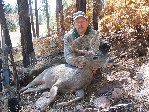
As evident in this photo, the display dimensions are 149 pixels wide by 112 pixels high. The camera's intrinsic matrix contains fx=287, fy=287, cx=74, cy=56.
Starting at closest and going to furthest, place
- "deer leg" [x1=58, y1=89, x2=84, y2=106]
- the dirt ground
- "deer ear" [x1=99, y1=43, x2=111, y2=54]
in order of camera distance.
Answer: the dirt ground < "deer leg" [x1=58, y1=89, x2=84, y2=106] < "deer ear" [x1=99, y1=43, x2=111, y2=54]

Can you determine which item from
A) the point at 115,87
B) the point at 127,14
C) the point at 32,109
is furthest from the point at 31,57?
the point at 115,87

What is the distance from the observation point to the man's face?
19.4 feet

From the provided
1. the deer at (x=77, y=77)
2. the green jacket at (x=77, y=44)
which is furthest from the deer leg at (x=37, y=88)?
the green jacket at (x=77, y=44)

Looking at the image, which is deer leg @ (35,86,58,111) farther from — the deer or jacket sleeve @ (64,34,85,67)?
jacket sleeve @ (64,34,85,67)

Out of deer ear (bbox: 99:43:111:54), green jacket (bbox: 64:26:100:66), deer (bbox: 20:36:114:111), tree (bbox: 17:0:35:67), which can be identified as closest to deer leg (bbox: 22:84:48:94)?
deer (bbox: 20:36:114:111)

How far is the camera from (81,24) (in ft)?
19.5

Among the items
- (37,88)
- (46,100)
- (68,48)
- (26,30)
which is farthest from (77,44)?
(26,30)

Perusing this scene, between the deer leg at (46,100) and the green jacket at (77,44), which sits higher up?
the green jacket at (77,44)

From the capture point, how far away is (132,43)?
7.66 meters

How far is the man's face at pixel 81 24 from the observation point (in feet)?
19.4

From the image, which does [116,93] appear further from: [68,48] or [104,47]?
[104,47]

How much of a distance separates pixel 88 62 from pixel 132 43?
2.25m

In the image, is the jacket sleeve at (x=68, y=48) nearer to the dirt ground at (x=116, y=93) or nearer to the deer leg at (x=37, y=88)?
the dirt ground at (x=116, y=93)

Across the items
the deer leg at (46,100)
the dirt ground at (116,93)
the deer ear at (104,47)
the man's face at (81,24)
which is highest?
the man's face at (81,24)
